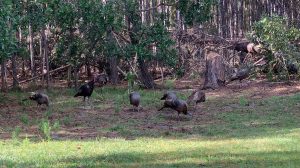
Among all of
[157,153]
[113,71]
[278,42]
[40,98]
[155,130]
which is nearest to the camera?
[157,153]

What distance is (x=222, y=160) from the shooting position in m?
10.2

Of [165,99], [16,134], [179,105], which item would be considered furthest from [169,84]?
[16,134]

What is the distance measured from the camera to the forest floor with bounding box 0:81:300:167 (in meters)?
10.3

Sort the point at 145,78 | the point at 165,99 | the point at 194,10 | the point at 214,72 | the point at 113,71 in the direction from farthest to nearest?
the point at 113,71
the point at 145,78
the point at 214,72
the point at 194,10
the point at 165,99

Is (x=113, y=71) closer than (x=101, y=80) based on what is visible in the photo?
No

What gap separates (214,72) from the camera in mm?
23562

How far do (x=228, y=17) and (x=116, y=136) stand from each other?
83.6 feet

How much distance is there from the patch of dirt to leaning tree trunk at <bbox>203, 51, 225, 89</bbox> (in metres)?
2.10

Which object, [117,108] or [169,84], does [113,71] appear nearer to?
[169,84]

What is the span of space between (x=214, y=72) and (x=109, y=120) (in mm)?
7874

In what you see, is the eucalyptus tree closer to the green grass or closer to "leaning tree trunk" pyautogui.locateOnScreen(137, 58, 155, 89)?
the green grass

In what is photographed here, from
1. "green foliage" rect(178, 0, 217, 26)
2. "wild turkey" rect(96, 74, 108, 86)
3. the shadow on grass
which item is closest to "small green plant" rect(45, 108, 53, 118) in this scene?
"green foliage" rect(178, 0, 217, 26)

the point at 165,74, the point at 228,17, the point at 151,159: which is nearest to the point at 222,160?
the point at 151,159

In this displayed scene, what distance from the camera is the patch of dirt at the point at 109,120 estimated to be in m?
14.6
